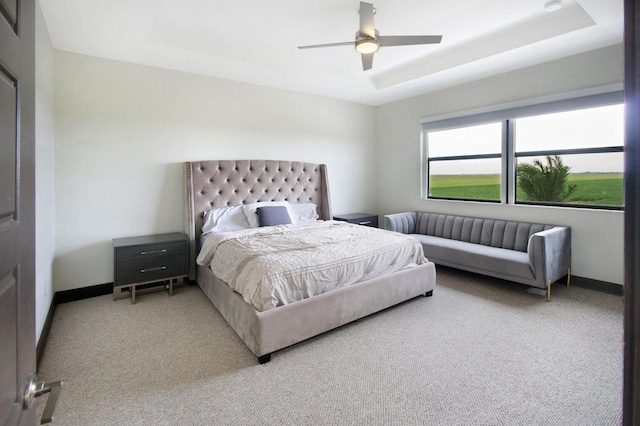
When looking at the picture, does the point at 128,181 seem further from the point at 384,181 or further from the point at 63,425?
the point at 384,181

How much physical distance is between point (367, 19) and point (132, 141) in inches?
117

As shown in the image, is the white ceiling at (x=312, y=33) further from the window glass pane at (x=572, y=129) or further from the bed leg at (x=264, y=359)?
the bed leg at (x=264, y=359)

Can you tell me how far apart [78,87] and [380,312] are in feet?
13.2

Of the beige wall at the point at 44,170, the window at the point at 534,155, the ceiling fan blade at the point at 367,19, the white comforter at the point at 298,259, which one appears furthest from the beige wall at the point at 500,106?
the beige wall at the point at 44,170

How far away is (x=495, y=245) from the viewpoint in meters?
4.26

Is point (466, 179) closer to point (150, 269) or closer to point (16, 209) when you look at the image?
point (150, 269)

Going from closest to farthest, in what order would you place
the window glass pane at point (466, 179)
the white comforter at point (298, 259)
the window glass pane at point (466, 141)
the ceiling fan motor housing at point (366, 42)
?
the white comforter at point (298, 259) < the ceiling fan motor housing at point (366, 42) < the window glass pane at point (466, 141) < the window glass pane at point (466, 179)

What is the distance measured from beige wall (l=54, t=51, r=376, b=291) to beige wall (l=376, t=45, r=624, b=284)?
2.04 meters

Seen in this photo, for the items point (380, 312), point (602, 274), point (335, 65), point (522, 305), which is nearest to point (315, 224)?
point (380, 312)

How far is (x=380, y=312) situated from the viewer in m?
3.19

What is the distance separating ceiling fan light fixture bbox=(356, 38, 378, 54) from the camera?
9.19 feet

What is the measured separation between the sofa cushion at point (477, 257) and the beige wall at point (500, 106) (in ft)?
2.17

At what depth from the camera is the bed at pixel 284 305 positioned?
240cm

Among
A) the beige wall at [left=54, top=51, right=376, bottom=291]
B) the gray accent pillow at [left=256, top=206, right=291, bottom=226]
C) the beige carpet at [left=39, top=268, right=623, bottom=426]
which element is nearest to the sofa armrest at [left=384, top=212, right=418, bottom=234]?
the gray accent pillow at [left=256, top=206, right=291, bottom=226]
